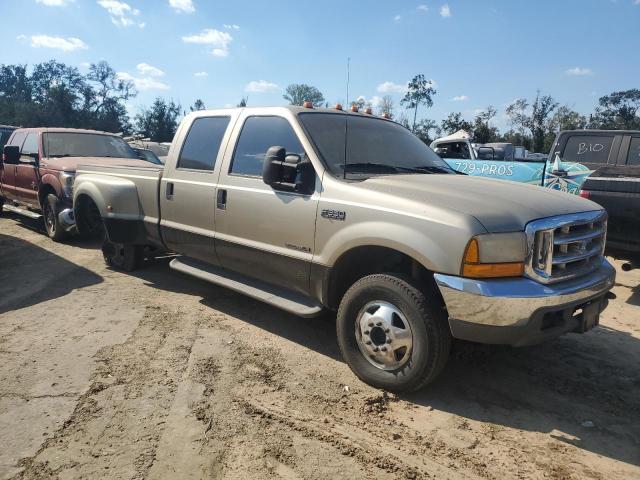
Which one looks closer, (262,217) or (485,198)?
(485,198)

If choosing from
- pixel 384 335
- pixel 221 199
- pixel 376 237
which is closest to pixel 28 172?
pixel 221 199

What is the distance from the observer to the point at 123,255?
256 inches

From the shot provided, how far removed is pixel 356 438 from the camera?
297 centimetres

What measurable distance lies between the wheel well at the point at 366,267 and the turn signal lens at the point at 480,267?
18.2 inches

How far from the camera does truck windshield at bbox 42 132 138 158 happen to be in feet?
28.8

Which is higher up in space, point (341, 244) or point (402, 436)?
point (341, 244)

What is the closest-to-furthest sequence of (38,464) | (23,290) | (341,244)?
(38,464)
(341,244)
(23,290)

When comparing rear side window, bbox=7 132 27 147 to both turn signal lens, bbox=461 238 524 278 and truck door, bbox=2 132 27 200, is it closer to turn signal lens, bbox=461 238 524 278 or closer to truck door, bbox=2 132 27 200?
truck door, bbox=2 132 27 200

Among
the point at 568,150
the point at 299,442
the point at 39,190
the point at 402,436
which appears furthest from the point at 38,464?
the point at 568,150

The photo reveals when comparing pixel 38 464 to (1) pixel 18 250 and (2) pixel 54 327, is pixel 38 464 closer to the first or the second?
(2) pixel 54 327

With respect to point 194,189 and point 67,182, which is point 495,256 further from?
point 67,182

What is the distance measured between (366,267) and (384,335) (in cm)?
63

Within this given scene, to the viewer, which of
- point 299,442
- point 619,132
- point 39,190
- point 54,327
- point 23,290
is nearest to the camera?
point 299,442

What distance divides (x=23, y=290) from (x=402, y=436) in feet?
16.0
